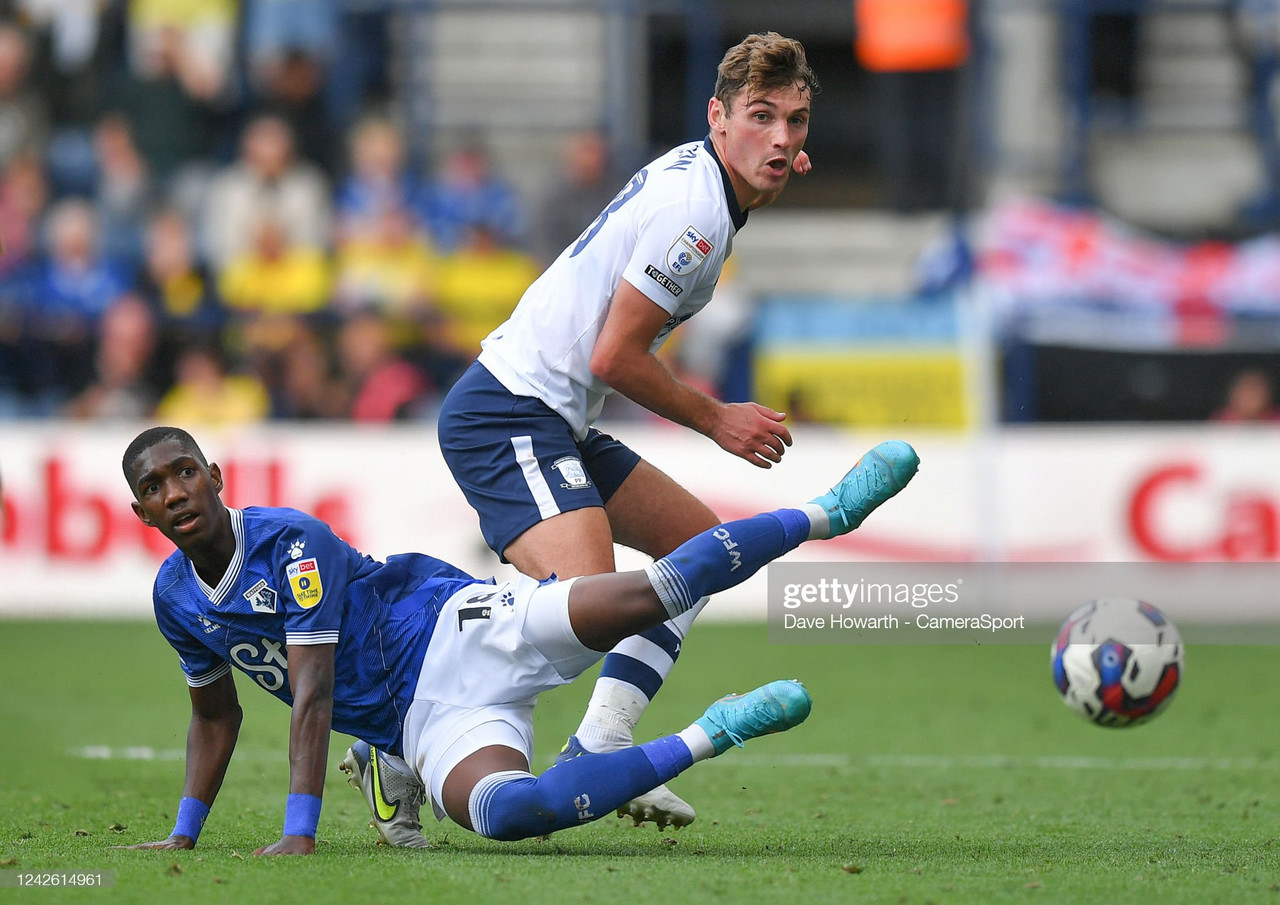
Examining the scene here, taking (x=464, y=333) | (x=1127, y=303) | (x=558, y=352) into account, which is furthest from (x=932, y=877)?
(x=1127, y=303)

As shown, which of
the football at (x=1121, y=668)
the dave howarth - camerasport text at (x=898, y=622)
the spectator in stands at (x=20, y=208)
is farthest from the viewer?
the spectator in stands at (x=20, y=208)

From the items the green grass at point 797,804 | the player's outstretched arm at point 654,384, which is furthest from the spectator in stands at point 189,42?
the player's outstretched arm at point 654,384

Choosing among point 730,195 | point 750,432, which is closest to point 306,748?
point 750,432

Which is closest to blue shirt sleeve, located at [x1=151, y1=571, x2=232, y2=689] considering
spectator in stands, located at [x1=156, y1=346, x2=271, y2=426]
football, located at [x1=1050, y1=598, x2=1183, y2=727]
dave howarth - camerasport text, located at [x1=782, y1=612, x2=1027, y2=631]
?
football, located at [x1=1050, y1=598, x2=1183, y2=727]

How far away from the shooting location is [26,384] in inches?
595

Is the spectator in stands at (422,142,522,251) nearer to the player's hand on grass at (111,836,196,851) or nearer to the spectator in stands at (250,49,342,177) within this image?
the spectator in stands at (250,49,342,177)

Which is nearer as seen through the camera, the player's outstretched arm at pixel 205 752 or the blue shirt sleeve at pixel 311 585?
the blue shirt sleeve at pixel 311 585

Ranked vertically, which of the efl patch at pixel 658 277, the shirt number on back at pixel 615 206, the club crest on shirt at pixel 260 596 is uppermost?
the shirt number on back at pixel 615 206

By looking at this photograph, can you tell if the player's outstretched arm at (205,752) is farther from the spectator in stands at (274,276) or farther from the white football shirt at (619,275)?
the spectator in stands at (274,276)

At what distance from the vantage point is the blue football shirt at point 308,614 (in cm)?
512

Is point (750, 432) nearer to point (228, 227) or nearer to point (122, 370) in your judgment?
point (122, 370)

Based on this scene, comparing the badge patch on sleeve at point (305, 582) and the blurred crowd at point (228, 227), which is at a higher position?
the blurred crowd at point (228, 227)

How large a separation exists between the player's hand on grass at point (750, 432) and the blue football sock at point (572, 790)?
988 mm

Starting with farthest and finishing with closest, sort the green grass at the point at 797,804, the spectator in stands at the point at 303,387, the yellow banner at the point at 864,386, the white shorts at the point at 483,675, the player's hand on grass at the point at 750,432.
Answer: the yellow banner at the point at 864,386 < the spectator in stands at the point at 303,387 < the player's hand on grass at the point at 750,432 < the white shorts at the point at 483,675 < the green grass at the point at 797,804
